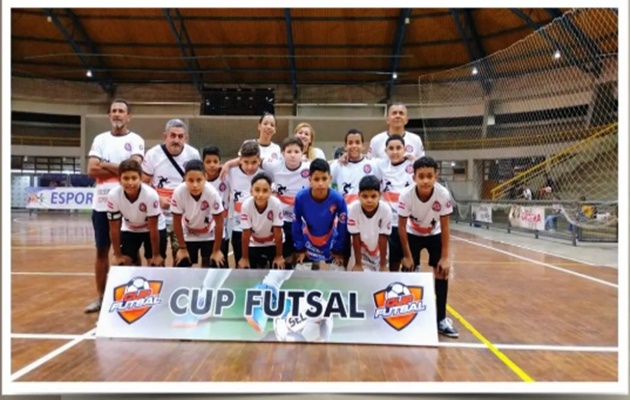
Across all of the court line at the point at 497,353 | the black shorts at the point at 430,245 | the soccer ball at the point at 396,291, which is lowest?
the court line at the point at 497,353

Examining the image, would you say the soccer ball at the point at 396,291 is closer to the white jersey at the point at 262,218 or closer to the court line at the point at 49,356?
the white jersey at the point at 262,218

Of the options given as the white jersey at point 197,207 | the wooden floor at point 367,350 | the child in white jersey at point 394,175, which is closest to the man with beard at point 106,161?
the white jersey at point 197,207

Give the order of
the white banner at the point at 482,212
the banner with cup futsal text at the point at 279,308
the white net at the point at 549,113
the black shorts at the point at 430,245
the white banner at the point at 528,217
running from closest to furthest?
1. the banner with cup futsal text at the point at 279,308
2. the black shorts at the point at 430,245
3. the white net at the point at 549,113
4. the white banner at the point at 528,217
5. the white banner at the point at 482,212

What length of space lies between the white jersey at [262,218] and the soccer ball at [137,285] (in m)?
A: 0.81

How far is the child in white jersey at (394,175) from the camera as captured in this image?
12.3 feet

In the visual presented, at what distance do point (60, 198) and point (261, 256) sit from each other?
15.2 metres

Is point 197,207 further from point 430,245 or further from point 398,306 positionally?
point 430,245

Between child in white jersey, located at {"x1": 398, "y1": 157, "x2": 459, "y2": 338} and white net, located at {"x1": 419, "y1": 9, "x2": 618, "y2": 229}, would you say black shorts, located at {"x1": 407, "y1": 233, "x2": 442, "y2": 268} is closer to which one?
child in white jersey, located at {"x1": 398, "y1": 157, "x2": 459, "y2": 338}

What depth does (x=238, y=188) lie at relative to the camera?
3871 mm

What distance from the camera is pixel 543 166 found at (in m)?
11.9

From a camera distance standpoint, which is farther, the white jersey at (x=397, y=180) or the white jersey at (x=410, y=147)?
the white jersey at (x=410, y=147)

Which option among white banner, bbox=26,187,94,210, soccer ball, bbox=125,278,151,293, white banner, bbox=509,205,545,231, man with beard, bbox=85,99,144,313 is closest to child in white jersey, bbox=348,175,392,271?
soccer ball, bbox=125,278,151,293

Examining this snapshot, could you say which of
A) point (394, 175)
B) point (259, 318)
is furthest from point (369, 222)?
point (259, 318)
